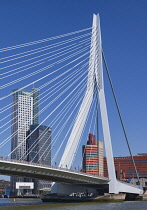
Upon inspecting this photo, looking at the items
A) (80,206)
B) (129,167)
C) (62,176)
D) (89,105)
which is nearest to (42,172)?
(62,176)

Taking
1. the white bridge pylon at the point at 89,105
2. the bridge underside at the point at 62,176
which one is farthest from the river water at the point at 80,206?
the white bridge pylon at the point at 89,105

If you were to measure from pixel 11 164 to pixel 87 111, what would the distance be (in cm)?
1156

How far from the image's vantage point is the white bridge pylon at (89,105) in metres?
43.0

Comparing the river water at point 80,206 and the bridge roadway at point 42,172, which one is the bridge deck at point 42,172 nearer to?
the bridge roadway at point 42,172

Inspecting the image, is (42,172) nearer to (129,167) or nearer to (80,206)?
(80,206)

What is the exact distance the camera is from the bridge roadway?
35431mm

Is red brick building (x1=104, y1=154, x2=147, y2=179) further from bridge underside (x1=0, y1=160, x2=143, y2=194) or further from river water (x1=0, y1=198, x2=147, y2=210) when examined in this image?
river water (x1=0, y1=198, x2=147, y2=210)

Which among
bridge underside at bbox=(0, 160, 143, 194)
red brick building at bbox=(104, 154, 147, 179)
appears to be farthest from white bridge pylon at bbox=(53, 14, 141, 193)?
red brick building at bbox=(104, 154, 147, 179)

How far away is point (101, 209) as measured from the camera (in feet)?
115

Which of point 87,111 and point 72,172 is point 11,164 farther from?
point 87,111

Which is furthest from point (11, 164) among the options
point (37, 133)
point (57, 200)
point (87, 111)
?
point (37, 133)

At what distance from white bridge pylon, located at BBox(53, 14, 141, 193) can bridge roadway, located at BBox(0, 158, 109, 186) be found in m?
1.40

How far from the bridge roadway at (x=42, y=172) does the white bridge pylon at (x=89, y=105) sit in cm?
140

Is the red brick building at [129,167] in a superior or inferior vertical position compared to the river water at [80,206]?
superior
